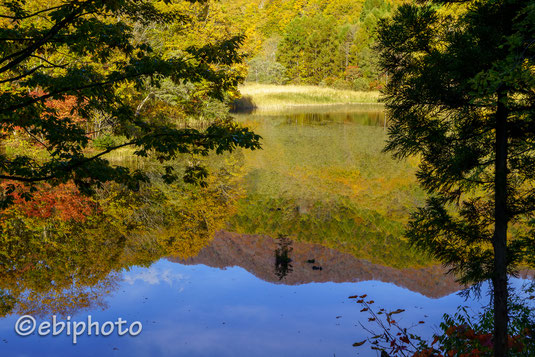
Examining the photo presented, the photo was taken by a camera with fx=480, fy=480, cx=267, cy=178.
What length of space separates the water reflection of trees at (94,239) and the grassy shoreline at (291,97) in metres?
32.8

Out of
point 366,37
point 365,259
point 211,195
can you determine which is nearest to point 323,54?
point 366,37

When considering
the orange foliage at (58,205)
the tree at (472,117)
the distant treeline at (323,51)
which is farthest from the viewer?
the distant treeline at (323,51)

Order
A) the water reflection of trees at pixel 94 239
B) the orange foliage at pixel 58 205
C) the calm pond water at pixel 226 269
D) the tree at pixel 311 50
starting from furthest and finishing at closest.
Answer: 1. the tree at pixel 311 50
2. the orange foliage at pixel 58 205
3. the water reflection of trees at pixel 94 239
4. the calm pond water at pixel 226 269

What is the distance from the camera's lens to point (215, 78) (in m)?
8.62

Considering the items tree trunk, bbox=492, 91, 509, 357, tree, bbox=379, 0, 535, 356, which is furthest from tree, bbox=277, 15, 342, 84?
tree trunk, bbox=492, 91, 509, 357

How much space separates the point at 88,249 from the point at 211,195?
22.2 ft

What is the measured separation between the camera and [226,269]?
13.2 meters

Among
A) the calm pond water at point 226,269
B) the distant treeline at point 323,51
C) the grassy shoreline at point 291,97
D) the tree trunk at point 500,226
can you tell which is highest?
the distant treeline at point 323,51

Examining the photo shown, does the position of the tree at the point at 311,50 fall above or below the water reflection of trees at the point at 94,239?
above

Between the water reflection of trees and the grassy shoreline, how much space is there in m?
32.8

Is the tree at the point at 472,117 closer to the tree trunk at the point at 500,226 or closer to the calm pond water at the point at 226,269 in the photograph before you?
the tree trunk at the point at 500,226

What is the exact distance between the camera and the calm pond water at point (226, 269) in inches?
359

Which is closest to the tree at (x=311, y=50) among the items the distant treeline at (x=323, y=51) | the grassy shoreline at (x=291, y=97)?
the distant treeline at (x=323, y=51)

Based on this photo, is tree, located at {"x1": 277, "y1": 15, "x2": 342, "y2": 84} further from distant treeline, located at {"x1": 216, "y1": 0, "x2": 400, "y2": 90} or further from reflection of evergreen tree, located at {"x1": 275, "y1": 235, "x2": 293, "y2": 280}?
reflection of evergreen tree, located at {"x1": 275, "y1": 235, "x2": 293, "y2": 280}
